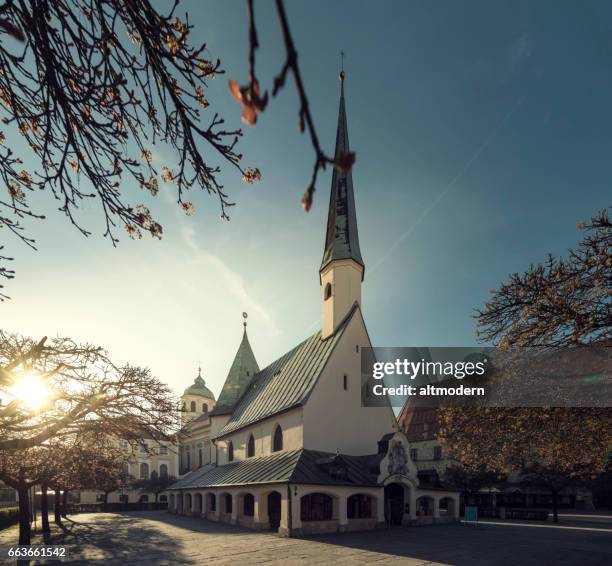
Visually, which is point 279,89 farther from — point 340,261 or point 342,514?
point 340,261

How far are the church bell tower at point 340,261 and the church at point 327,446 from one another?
0.08 metres

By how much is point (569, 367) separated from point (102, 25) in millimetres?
14898

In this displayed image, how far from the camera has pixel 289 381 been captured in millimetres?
33500

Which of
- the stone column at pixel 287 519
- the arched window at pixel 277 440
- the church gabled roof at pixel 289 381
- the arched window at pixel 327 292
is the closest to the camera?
the stone column at pixel 287 519

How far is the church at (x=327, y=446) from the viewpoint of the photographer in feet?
79.5

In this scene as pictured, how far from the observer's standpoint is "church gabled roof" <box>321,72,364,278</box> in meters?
35.6

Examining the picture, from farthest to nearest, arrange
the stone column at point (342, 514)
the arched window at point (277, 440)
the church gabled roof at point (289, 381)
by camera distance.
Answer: the arched window at point (277, 440), the church gabled roof at point (289, 381), the stone column at point (342, 514)

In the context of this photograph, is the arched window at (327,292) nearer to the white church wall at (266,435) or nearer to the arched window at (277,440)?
the white church wall at (266,435)

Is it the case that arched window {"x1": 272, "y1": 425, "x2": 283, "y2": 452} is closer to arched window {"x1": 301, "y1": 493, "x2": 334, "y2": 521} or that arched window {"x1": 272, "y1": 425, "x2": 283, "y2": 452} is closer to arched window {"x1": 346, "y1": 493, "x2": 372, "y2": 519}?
arched window {"x1": 301, "y1": 493, "x2": 334, "y2": 521}

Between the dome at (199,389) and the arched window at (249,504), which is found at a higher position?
the dome at (199,389)

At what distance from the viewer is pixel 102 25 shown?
4.91m

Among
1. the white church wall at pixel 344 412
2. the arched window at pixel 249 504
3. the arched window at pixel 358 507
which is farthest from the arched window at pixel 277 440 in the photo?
the arched window at pixel 358 507

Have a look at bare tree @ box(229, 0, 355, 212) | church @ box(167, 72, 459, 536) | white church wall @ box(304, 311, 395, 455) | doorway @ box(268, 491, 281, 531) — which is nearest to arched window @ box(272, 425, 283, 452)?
church @ box(167, 72, 459, 536)

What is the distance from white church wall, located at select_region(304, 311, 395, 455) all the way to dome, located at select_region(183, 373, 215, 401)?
6198cm
